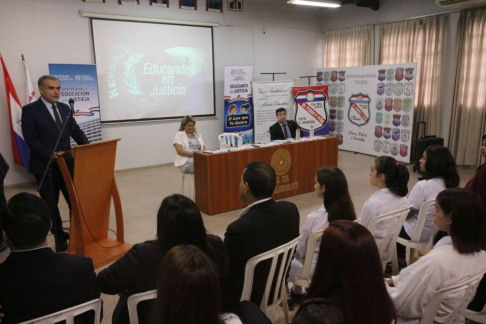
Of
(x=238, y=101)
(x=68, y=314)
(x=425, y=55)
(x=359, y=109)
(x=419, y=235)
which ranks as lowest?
(x=419, y=235)

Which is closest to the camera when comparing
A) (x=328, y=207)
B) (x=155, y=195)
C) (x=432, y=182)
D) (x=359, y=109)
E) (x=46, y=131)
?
(x=328, y=207)

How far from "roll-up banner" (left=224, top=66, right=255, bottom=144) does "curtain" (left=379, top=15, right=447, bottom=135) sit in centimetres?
301

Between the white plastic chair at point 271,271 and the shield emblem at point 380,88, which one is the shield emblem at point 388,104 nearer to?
the shield emblem at point 380,88

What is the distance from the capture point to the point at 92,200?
9.86ft

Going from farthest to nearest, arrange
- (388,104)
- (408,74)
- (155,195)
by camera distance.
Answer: (388,104) < (408,74) < (155,195)

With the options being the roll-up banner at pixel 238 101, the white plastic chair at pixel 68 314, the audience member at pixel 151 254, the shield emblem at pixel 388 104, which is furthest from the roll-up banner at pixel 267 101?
the white plastic chair at pixel 68 314

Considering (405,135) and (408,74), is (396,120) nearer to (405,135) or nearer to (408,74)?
(405,135)

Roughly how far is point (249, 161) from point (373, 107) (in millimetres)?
4075

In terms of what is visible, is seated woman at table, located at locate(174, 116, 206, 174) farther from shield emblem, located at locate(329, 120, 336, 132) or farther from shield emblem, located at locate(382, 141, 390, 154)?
shield emblem, located at locate(329, 120, 336, 132)

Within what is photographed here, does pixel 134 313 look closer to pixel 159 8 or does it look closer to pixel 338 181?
pixel 338 181

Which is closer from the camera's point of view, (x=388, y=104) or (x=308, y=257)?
(x=308, y=257)

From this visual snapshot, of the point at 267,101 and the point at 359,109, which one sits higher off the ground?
the point at 267,101

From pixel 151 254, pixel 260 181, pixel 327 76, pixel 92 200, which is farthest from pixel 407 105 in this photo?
pixel 151 254

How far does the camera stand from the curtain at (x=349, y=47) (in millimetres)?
7871
